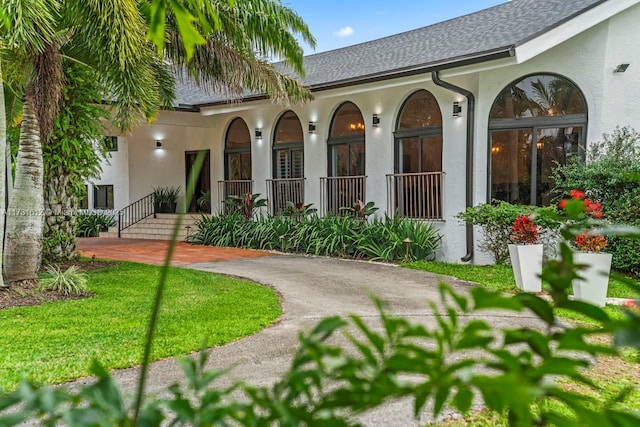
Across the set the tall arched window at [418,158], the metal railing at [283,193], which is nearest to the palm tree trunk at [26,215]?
the tall arched window at [418,158]

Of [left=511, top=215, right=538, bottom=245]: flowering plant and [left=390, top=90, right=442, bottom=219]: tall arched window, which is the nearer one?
[left=511, top=215, right=538, bottom=245]: flowering plant

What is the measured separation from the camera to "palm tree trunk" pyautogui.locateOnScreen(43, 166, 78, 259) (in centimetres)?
973

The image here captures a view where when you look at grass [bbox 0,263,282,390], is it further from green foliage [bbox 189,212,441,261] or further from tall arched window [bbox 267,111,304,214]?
tall arched window [bbox 267,111,304,214]

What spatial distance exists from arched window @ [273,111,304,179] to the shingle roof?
1573 mm

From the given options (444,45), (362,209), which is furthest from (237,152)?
(444,45)

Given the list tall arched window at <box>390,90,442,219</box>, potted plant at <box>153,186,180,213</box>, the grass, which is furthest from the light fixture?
potted plant at <box>153,186,180,213</box>

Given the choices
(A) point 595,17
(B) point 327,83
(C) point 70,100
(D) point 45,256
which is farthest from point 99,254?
(A) point 595,17

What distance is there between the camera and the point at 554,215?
0.85m

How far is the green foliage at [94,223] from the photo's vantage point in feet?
64.2

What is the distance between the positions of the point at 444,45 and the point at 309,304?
8.48 metres

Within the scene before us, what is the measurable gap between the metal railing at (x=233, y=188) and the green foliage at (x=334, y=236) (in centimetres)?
188

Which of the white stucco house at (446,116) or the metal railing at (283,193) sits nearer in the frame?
the white stucco house at (446,116)

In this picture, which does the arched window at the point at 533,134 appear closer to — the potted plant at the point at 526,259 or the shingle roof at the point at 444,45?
the shingle roof at the point at 444,45

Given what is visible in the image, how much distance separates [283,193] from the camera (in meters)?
15.6
